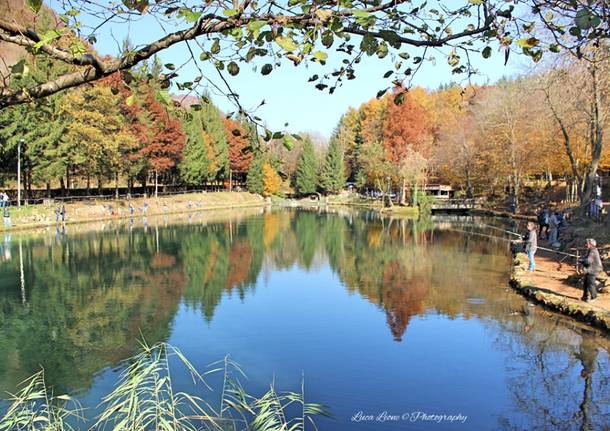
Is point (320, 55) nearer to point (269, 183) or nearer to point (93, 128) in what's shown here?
point (93, 128)

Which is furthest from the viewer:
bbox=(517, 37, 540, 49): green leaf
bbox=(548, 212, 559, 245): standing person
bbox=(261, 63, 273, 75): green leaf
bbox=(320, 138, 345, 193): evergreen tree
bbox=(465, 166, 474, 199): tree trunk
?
bbox=(320, 138, 345, 193): evergreen tree

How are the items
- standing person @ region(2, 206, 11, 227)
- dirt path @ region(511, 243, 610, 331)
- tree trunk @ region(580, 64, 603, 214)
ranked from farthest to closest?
standing person @ region(2, 206, 11, 227)
tree trunk @ region(580, 64, 603, 214)
dirt path @ region(511, 243, 610, 331)

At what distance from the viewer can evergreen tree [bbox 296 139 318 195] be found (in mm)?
71812

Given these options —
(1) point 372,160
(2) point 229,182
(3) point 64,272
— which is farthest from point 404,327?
(2) point 229,182

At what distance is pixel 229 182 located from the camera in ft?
236

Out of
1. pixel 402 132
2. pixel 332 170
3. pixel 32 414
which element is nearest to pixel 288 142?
pixel 32 414

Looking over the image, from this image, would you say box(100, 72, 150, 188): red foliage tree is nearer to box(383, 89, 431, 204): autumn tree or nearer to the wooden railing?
box(383, 89, 431, 204): autumn tree

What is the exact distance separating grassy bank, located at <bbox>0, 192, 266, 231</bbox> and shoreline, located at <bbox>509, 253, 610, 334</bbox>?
2733 centimetres

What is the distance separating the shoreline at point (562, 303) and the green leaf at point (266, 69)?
10.4 metres

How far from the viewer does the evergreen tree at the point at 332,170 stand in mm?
71312

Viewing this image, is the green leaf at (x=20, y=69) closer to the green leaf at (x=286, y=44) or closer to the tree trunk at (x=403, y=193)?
the green leaf at (x=286, y=44)

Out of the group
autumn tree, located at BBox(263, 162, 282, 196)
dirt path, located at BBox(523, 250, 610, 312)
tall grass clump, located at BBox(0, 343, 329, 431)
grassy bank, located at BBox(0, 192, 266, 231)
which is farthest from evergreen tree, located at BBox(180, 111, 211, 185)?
tall grass clump, located at BBox(0, 343, 329, 431)

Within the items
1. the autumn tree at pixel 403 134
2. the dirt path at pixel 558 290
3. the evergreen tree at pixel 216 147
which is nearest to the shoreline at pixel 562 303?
the dirt path at pixel 558 290

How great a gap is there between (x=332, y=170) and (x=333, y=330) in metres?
60.4
